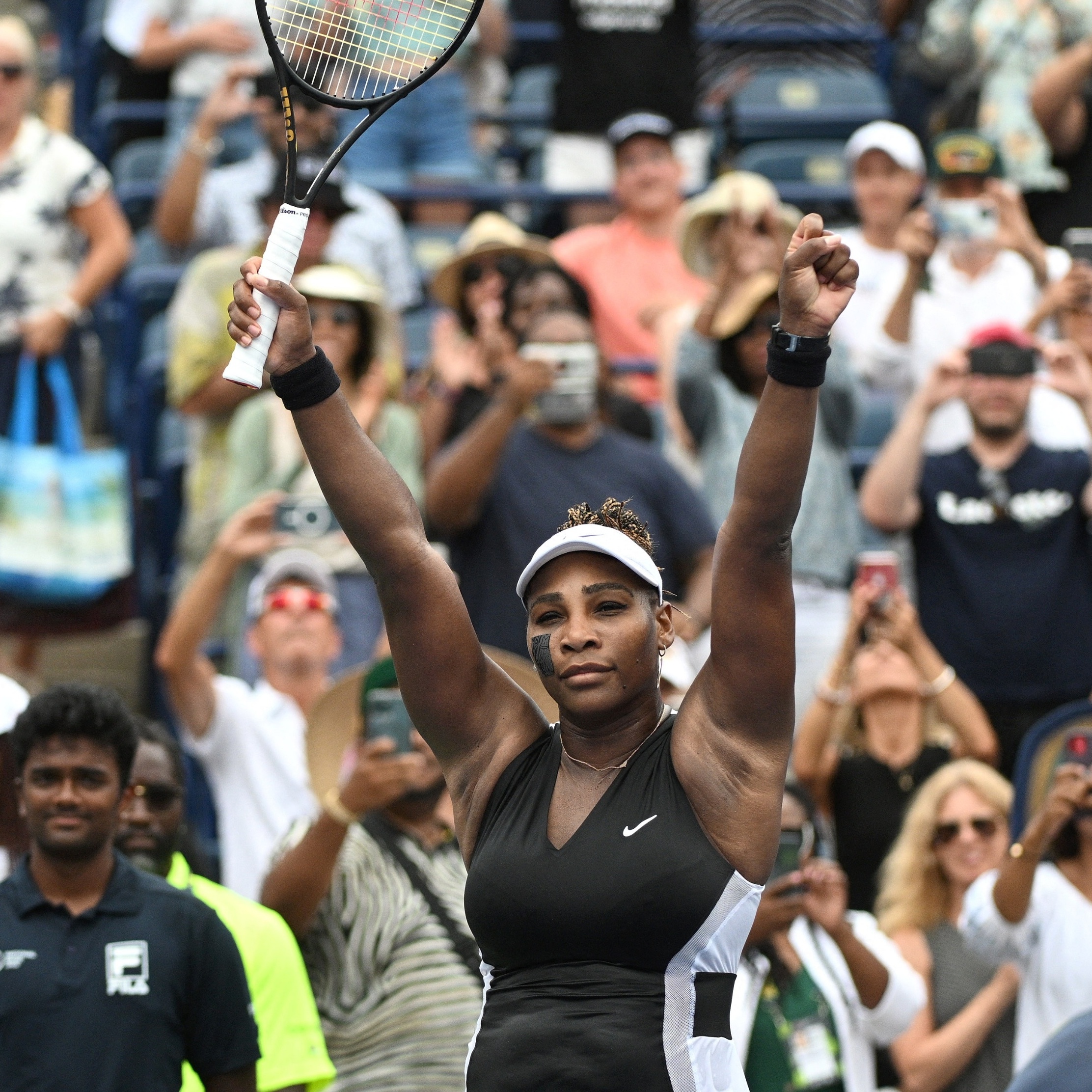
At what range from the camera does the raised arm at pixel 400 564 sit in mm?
3221

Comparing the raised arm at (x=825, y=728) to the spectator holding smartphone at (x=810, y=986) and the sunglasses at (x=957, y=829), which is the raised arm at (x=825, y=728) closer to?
the sunglasses at (x=957, y=829)

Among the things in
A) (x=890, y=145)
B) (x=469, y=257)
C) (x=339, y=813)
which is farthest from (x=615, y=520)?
(x=890, y=145)

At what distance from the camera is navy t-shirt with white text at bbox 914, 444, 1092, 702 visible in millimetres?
6926

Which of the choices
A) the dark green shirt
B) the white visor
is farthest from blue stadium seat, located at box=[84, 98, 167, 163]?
the white visor

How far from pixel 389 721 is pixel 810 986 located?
1.24 metres

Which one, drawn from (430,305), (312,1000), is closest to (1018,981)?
(312,1000)

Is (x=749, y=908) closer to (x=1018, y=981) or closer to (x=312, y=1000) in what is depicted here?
(x=312, y=1000)

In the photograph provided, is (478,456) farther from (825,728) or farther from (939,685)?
(939,685)

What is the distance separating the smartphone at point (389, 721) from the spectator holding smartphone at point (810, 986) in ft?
2.96

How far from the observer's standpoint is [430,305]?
9.20m

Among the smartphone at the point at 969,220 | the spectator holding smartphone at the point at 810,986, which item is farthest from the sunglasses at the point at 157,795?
the smartphone at the point at 969,220

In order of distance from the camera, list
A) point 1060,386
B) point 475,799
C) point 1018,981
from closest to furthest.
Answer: point 475,799 → point 1018,981 → point 1060,386

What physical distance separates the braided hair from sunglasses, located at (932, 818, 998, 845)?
2724 millimetres

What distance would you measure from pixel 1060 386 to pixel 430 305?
10.0 feet
